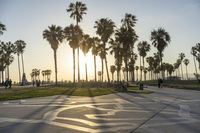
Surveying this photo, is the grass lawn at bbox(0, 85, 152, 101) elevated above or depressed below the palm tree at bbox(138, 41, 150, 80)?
below

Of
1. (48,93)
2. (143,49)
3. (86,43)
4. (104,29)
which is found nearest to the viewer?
(48,93)

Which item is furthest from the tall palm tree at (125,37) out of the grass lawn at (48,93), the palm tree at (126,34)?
the grass lawn at (48,93)

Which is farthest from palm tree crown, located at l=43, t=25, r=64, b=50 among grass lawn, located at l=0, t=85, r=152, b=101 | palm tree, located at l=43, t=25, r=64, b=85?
grass lawn, located at l=0, t=85, r=152, b=101

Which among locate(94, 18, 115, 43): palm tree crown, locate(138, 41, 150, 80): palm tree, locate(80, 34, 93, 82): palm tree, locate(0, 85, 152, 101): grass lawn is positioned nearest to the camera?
locate(0, 85, 152, 101): grass lawn

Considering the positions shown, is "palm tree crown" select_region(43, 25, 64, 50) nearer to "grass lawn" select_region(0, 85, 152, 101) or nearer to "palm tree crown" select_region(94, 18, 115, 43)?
"palm tree crown" select_region(94, 18, 115, 43)

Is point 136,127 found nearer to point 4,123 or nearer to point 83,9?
point 4,123

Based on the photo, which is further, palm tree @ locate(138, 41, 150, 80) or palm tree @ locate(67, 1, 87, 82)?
palm tree @ locate(138, 41, 150, 80)

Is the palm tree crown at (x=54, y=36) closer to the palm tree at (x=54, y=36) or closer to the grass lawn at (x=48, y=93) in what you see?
the palm tree at (x=54, y=36)

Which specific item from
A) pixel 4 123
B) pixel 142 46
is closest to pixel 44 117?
pixel 4 123

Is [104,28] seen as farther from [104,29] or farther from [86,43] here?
[86,43]

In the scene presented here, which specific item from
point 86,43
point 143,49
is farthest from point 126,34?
point 143,49

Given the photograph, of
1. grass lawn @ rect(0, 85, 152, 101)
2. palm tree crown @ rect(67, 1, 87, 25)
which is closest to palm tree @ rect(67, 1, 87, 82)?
palm tree crown @ rect(67, 1, 87, 25)

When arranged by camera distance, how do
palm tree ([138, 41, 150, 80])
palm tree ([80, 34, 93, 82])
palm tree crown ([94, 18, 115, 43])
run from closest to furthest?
palm tree crown ([94, 18, 115, 43]) < palm tree ([80, 34, 93, 82]) < palm tree ([138, 41, 150, 80])

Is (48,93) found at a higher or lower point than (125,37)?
lower
